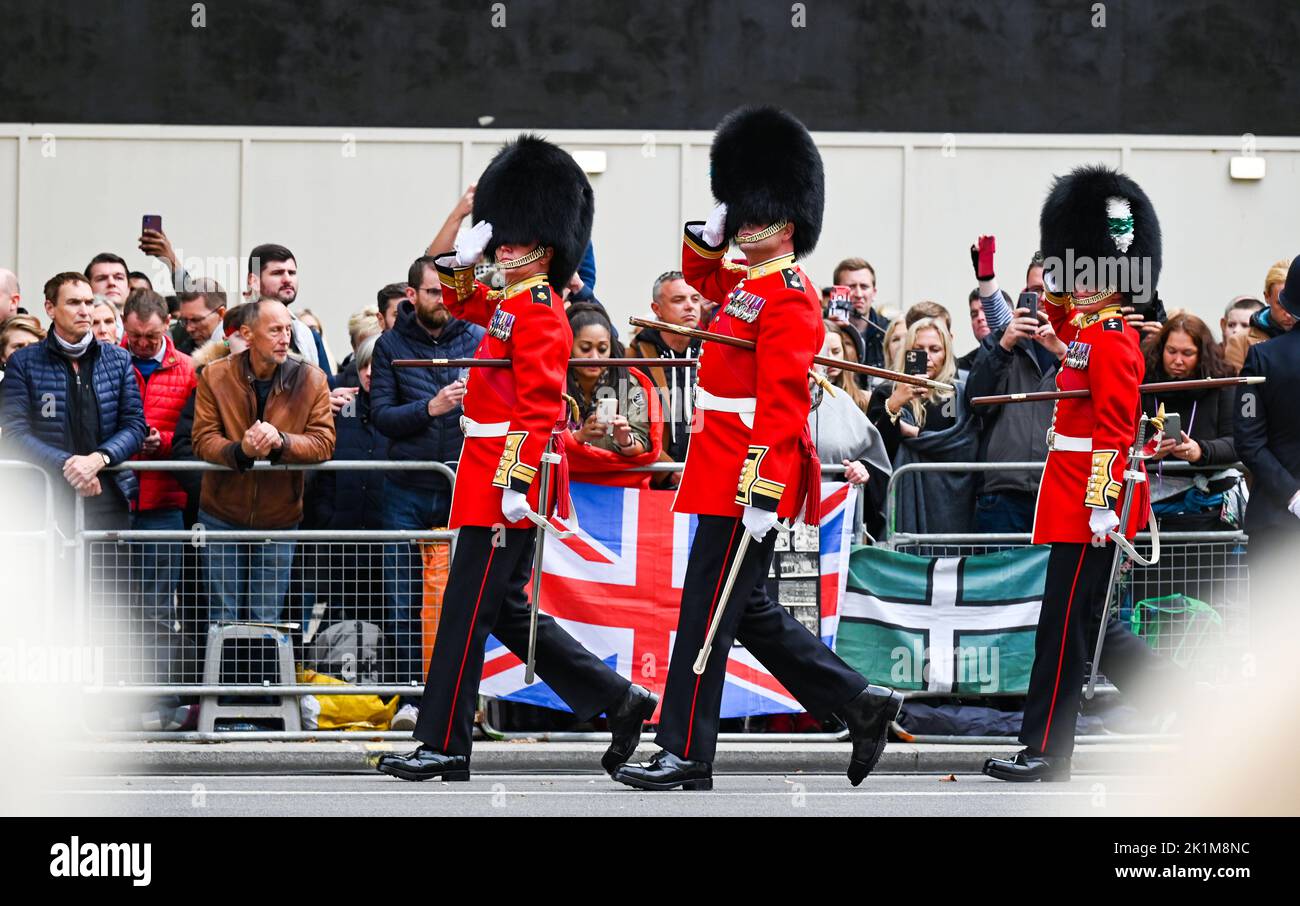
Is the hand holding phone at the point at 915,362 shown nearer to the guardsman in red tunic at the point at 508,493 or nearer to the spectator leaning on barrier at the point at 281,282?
the guardsman in red tunic at the point at 508,493

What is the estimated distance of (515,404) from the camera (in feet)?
23.2

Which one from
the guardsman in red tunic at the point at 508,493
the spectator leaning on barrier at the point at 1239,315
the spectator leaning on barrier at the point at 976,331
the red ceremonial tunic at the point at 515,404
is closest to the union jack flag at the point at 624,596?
the guardsman in red tunic at the point at 508,493

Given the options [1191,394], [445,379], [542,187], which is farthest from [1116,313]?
[445,379]

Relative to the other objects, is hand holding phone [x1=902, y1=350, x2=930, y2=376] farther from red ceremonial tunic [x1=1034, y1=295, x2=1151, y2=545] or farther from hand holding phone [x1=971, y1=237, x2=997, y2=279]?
red ceremonial tunic [x1=1034, y1=295, x2=1151, y2=545]

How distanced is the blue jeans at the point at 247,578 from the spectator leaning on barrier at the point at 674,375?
5.23ft

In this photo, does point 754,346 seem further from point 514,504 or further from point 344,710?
point 344,710

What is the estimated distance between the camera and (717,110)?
15.2m

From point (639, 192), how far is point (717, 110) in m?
0.90

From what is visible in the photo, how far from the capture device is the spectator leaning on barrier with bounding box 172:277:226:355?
408 inches

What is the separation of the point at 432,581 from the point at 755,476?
2.20 metres

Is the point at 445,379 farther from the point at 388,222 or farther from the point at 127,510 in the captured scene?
the point at 388,222

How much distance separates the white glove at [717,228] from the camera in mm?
7137

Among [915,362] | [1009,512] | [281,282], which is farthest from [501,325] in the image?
[281,282]
